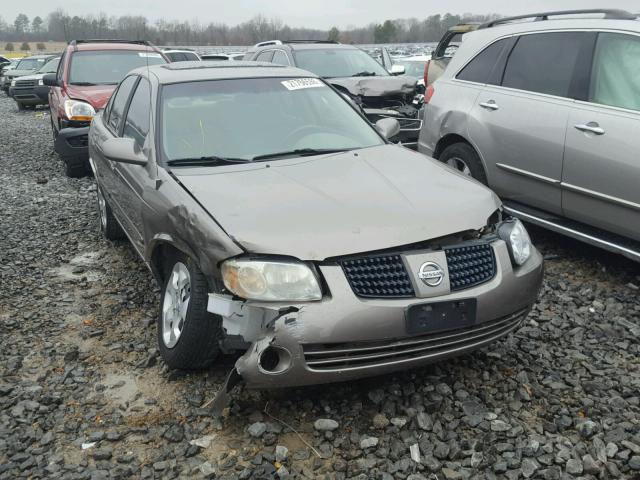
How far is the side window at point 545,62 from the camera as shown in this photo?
4.68m

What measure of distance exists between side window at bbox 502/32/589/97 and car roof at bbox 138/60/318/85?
179 centimetres

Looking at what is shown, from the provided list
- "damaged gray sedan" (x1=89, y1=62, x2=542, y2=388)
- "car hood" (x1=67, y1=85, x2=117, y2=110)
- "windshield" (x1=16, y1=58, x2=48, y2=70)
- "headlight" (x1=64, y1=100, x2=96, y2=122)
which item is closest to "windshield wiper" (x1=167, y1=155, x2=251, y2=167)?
"damaged gray sedan" (x1=89, y1=62, x2=542, y2=388)

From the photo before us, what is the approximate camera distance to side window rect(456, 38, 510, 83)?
5.43 metres

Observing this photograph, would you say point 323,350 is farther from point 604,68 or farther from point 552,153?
point 604,68

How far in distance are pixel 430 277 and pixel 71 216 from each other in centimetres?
493

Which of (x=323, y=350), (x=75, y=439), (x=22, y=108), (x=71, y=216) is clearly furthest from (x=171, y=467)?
(x=22, y=108)

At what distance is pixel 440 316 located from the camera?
2760mm

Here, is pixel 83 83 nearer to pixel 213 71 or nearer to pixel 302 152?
pixel 213 71

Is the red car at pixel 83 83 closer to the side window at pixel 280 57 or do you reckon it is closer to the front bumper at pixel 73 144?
the front bumper at pixel 73 144

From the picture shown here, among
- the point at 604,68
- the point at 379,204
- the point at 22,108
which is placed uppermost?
the point at 604,68

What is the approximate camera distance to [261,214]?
2.94 meters

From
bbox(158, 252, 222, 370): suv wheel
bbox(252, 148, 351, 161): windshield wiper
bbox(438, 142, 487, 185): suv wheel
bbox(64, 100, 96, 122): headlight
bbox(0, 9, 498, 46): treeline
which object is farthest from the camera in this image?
bbox(0, 9, 498, 46): treeline

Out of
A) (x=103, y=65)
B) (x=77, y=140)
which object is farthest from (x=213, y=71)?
(x=103, y=65)

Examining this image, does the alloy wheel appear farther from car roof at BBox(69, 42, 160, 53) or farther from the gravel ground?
car roof at BBox(69, 42, 160, 53)
